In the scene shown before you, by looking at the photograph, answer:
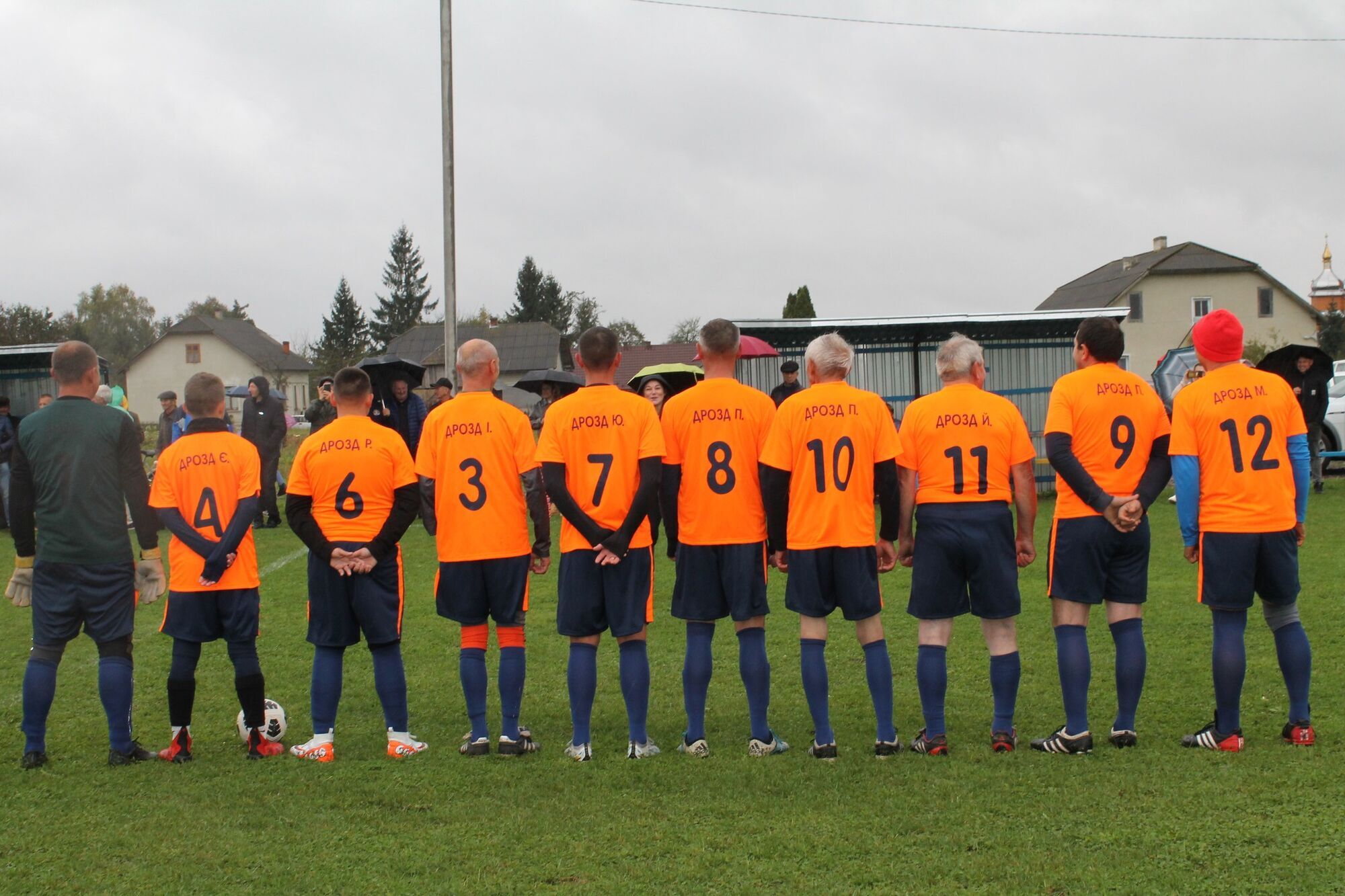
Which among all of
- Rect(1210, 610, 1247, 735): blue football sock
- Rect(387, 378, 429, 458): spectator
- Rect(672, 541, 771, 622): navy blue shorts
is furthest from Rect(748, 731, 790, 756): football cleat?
Rect(387, 378, 429, 458): spectator

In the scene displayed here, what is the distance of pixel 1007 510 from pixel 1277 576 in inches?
51.3

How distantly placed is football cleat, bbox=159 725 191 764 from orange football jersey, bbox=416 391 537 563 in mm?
1555

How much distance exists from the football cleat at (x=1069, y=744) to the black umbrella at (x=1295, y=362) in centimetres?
1007

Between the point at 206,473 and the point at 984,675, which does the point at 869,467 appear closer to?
the point at 984,675

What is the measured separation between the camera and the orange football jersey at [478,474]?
5.57m

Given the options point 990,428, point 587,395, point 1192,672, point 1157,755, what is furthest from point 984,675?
point 587,395

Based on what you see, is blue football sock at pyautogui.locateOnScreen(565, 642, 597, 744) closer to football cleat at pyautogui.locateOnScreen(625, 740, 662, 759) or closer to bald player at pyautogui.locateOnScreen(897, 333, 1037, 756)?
football cleat at pyautogui.locateOnScreen(625, 740, 662, 759)

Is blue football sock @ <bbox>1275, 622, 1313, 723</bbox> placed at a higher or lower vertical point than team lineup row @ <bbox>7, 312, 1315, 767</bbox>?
lower

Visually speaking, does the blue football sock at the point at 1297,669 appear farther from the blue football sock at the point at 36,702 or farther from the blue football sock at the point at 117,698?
the blue football sock at the point at 36,702

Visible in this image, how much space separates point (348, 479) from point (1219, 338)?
4341mm

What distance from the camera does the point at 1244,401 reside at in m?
5.31

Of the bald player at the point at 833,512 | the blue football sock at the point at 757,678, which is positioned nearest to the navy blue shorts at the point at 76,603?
the blue football sock at the point at 757,678

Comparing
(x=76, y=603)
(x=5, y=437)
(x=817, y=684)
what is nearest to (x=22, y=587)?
(x=76, y=603)

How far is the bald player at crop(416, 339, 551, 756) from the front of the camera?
5.57 m
